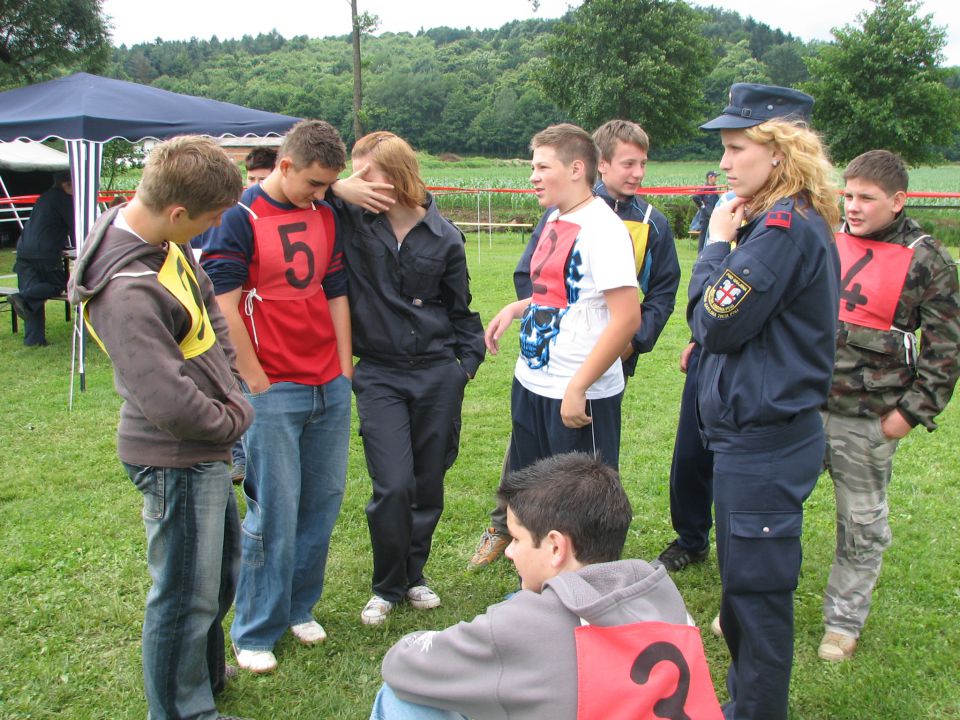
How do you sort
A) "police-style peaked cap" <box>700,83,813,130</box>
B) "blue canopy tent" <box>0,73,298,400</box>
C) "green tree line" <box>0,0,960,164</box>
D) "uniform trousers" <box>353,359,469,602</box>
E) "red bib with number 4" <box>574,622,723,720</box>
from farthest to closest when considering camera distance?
"green tree line" <box>0,0,960,164</box>, "blue canopy tent" <box>0,73,298,400</box>, "uniform trousers" <box>353,359,469,602</box>, "police-style peaked cap" <box>700,83,813,130</box>, "red bib with number 4" <box>574,622,723,720</box>

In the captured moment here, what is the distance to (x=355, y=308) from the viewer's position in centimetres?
326

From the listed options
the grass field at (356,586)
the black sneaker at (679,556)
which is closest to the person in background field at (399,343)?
the grass field at (356,586)

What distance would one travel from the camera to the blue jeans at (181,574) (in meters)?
2.32

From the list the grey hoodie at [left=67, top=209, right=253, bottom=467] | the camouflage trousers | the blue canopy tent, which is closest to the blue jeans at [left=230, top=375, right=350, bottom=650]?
the grey hoodie at [left=67, top=209, right=253, bottom=467]

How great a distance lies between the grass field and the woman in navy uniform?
75cm

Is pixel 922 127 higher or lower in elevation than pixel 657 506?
higher

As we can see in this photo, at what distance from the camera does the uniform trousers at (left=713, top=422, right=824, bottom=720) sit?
94.3 inches

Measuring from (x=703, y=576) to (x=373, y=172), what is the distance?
7.85 ft

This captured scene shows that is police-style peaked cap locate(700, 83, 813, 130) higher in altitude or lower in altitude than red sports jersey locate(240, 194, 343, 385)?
higher

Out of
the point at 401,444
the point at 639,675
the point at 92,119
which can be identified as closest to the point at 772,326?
the point at 639,675

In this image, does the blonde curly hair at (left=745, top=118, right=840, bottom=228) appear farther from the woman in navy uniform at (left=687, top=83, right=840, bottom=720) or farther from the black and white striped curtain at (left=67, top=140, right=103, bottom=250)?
the black and white striped curtain at (left=67, top=140, right=103, bottom=250)

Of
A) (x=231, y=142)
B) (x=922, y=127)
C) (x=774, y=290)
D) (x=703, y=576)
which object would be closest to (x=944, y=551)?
(x=703, y=576)

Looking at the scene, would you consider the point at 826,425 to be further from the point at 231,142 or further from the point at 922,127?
the point at 922,127

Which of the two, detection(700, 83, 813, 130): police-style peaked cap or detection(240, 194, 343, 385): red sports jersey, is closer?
detection(700, 83, 813, 130): police-style peaked cap
